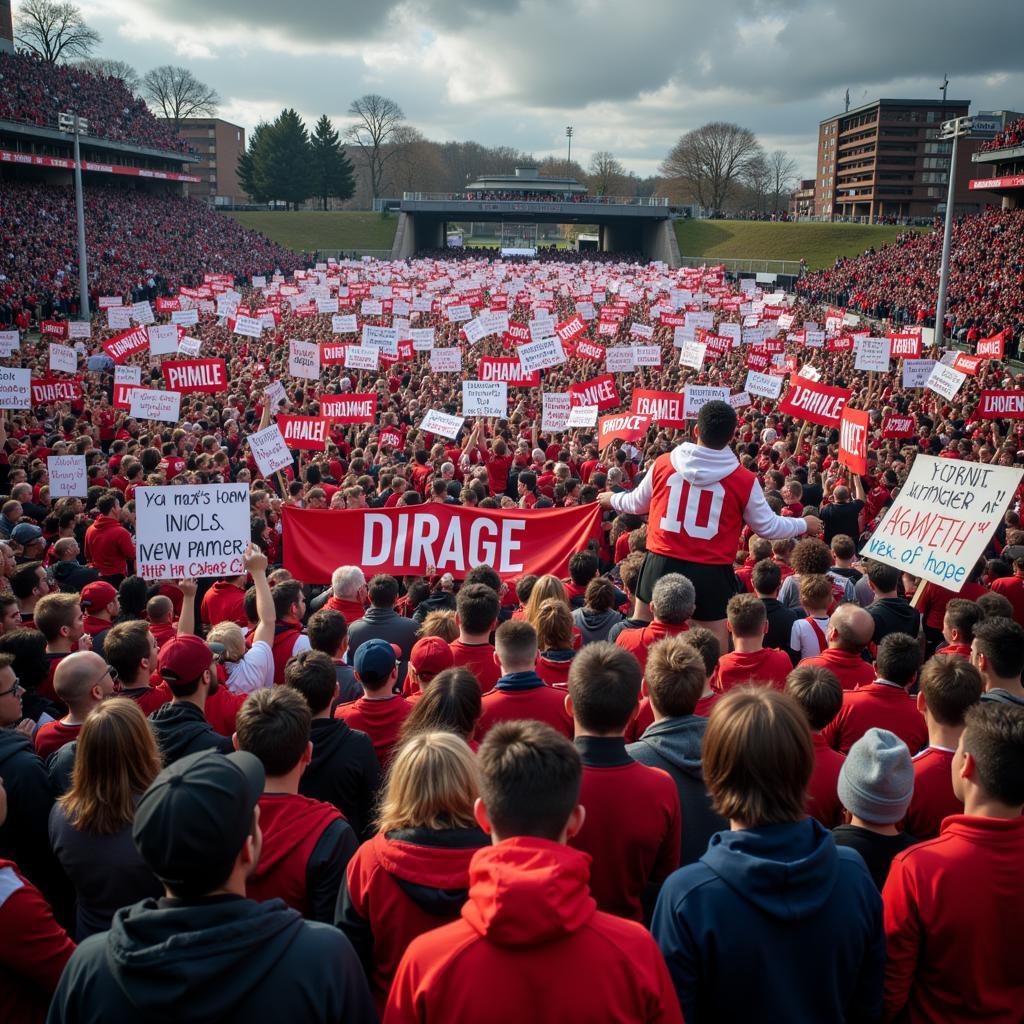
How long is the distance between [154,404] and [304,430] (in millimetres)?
3417

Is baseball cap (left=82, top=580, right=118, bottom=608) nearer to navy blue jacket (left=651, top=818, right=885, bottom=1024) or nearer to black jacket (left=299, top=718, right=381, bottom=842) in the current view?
black jacket (left=299, top=718, right=381, bottom=842)

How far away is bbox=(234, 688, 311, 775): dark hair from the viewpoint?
3.34m

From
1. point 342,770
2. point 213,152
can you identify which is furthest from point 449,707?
point 213,152

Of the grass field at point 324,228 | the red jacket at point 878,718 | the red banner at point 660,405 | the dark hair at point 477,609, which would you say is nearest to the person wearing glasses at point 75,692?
the dark hair at point 477,609

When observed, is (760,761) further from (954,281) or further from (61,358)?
(954,281)

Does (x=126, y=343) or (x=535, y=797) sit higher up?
(x=126, y=343)

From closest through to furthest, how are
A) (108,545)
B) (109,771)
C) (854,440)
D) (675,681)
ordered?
1. (109,771)
2. (675,681)
3. (108,545)
4. (854,440)

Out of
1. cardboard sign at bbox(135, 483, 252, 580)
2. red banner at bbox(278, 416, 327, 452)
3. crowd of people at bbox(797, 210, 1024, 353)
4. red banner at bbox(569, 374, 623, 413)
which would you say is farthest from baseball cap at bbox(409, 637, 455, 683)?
crowd of people at bbox(797, 210, 1024, 353)

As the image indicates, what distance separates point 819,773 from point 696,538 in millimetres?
2286

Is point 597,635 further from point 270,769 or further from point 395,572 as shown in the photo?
point 270,769

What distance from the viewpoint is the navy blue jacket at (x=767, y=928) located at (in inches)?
96.1

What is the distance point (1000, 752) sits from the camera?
2887mm

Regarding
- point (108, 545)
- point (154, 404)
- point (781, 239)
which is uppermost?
point (781, 239)

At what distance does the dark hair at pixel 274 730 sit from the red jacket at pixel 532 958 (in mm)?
1330
